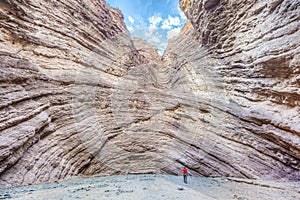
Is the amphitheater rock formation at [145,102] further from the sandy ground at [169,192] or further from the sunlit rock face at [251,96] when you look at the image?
the sandy ground at [169,192]

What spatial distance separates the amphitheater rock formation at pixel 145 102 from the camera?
507 centimetres

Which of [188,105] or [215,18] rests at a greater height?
[215,18]

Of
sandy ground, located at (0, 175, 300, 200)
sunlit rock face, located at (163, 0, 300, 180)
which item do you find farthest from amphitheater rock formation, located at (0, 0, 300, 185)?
sandy ground, located at (0, 175, 300, 200)

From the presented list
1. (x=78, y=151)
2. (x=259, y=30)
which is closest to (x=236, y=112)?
(x=259, y=30)

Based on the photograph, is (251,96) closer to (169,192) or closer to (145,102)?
(169,192)

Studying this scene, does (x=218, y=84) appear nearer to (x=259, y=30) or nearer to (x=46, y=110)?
(x=259, y=30)

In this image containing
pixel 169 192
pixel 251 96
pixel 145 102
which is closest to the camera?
pixel 169 192

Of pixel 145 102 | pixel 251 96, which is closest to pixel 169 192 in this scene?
pixel 251 96

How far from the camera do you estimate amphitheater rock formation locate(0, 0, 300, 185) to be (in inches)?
200

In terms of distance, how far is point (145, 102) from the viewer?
1043cm

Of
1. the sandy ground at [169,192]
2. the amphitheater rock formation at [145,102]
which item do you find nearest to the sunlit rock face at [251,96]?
the amphitheater rock formation at [145,102]

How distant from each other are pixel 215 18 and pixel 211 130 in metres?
6.87

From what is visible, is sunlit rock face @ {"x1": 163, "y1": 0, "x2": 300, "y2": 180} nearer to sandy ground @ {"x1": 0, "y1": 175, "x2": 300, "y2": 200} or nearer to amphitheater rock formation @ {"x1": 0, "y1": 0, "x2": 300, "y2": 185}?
amphitheater rock formation @ {"x1": 0, "y1": 0, "x2": 300, "y2": 185}

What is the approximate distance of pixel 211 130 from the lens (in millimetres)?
7477
